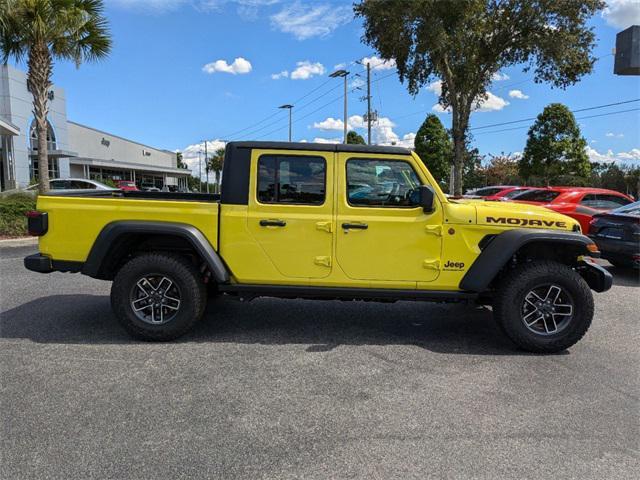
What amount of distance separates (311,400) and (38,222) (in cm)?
312

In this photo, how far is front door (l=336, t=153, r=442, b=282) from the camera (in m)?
4.38

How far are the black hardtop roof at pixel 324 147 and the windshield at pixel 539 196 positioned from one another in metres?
7.91

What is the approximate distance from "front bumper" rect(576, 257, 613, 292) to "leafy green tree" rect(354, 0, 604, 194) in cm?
1448

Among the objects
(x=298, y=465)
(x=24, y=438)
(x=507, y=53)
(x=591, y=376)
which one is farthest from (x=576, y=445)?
(x=507, y=53)

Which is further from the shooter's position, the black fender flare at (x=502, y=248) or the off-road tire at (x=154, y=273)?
the off-road tire at (x=154, y=273)

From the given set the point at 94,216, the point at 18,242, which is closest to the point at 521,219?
the point at 94,216

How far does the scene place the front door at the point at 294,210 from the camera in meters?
4.41

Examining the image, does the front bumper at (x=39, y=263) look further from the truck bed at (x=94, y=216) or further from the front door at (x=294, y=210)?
the front door at (x=294, y=210)

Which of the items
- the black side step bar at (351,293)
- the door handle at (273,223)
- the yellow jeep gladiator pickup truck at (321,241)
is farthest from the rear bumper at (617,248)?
the door handle at (273,223)

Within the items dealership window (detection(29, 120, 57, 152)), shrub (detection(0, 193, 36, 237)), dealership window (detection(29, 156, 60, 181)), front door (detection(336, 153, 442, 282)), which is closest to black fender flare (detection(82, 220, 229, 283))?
front door (detection(336, 153, 442, 282))

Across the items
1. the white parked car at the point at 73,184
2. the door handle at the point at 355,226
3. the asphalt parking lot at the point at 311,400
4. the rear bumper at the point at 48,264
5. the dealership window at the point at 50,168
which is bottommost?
the asphalt parking lot at the point at 311,400

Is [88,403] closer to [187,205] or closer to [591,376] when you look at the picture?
[187,205]

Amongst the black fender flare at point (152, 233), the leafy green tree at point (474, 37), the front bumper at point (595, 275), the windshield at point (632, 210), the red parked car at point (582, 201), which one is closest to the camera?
the black fender flare at point (152, 233)

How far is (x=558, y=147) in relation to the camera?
33.4 m
